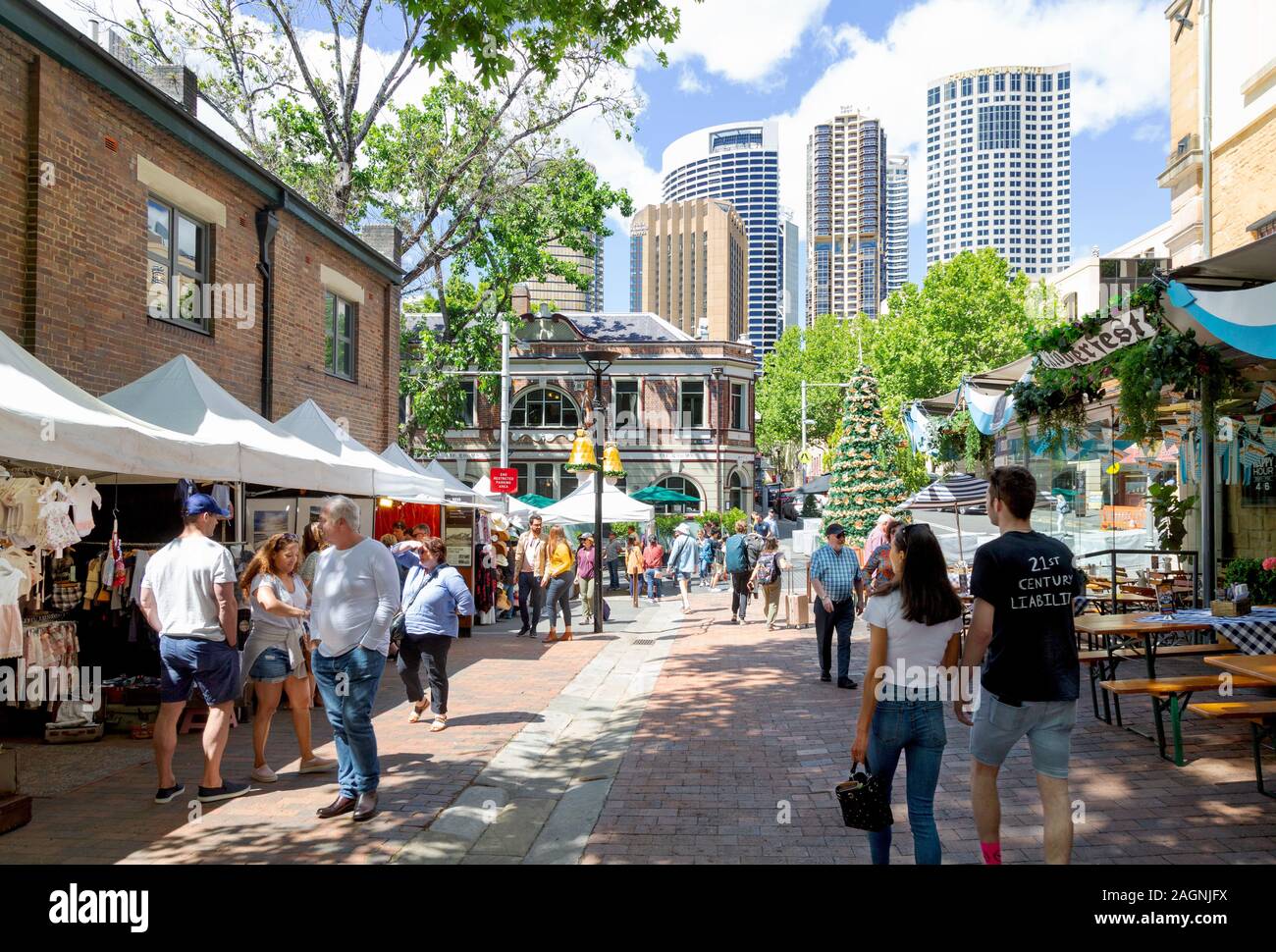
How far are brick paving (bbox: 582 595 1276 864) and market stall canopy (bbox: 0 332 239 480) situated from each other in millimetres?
4072

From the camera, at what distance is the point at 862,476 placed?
81.2ft

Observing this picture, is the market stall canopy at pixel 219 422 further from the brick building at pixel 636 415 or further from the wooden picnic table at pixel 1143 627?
the brick building at pixel 636 415

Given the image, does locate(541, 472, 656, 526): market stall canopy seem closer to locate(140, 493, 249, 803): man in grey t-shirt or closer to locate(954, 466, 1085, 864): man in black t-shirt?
locate(140, 493, 249, 803): man in grey t-shirt

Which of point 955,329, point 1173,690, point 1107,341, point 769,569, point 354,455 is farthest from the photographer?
point 955,329

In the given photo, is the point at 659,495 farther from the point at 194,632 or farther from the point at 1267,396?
the point at 194,632

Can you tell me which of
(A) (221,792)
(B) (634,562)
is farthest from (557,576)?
(A) (221,792)

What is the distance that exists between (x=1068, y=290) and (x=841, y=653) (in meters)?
49.0

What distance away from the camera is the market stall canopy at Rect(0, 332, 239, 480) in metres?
5.17

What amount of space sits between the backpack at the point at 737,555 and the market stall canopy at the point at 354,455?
6017 millimetres

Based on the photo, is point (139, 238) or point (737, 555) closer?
point (139, 238)

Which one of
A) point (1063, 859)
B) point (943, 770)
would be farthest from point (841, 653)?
point (1063, 859)

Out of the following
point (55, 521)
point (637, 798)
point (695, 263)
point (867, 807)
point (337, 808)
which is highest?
point (695, 263)

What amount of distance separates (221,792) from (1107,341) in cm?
860
